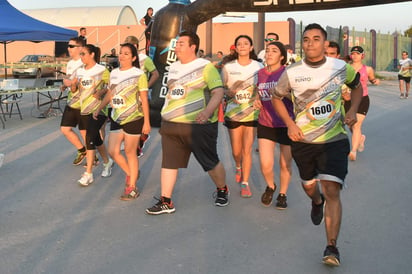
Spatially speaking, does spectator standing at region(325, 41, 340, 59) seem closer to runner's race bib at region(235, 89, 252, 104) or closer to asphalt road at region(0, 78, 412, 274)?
asphalt road at region(0, 78, 412, 274)

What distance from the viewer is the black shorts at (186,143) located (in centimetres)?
474

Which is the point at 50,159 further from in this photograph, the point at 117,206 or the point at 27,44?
the point at 27,44

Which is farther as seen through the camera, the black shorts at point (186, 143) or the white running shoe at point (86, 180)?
the white running shoe at point (86, 180)

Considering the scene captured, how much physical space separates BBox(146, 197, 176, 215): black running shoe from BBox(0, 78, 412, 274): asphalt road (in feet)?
0.21

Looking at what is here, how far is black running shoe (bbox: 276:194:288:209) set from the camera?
5086 mm

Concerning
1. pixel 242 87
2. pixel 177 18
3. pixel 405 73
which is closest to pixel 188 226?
pixel 242 87

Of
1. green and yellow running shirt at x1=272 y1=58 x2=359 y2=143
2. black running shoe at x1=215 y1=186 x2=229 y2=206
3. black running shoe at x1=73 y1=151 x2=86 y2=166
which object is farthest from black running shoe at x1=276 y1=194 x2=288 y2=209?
black running shoe at x1=73 y1=151 x2=86 y2=166

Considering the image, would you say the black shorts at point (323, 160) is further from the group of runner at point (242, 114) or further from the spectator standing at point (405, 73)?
the spectator standing at point (405, 73)

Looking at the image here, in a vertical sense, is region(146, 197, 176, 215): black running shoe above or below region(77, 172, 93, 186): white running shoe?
below

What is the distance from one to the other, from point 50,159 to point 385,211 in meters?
4.95

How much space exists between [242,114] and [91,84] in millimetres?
2004

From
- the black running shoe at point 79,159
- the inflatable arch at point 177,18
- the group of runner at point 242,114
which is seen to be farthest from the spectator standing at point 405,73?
the black running shoe at point 79,159

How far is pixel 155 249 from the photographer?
397 cm

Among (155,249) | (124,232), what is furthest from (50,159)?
(155,249)
